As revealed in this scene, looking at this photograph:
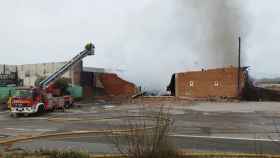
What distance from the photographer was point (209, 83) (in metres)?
42.3

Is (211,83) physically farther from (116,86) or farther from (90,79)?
(90,79)

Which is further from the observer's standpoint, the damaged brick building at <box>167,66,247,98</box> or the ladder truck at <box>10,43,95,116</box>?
the damaged brick building at <box>167,66,247,98</box>

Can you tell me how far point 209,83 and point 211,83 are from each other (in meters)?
0.19

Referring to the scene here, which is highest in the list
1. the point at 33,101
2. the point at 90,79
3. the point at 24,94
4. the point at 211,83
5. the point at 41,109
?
the point at 90,79

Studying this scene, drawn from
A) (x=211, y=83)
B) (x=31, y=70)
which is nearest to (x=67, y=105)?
(x=211, y=83)

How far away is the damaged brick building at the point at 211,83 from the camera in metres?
41.0

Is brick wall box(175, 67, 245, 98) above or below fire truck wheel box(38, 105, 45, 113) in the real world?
above

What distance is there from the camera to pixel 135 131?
8.23m

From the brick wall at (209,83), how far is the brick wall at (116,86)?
6.38 meters

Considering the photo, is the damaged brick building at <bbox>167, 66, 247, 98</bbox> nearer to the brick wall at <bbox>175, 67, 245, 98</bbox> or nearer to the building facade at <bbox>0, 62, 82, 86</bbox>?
the brick wall at <bbox>175, 67, 245, 98</bbox>

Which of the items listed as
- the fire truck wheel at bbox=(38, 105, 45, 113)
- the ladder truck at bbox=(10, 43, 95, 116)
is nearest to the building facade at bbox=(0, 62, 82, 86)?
the ladder truck at bbox=(10, 43, 95, 116)

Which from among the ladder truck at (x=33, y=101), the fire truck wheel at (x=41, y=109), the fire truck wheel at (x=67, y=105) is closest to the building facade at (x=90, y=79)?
the fire truck wheel at (x=67, y=105)

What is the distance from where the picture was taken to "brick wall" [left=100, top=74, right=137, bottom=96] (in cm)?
4875

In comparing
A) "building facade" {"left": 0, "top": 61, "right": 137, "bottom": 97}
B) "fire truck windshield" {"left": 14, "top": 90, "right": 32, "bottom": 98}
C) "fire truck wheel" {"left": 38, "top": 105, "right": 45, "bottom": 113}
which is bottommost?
"fire truck wheel" {"left": 38, "top": 105, "right": 45, "bottom": 113}
